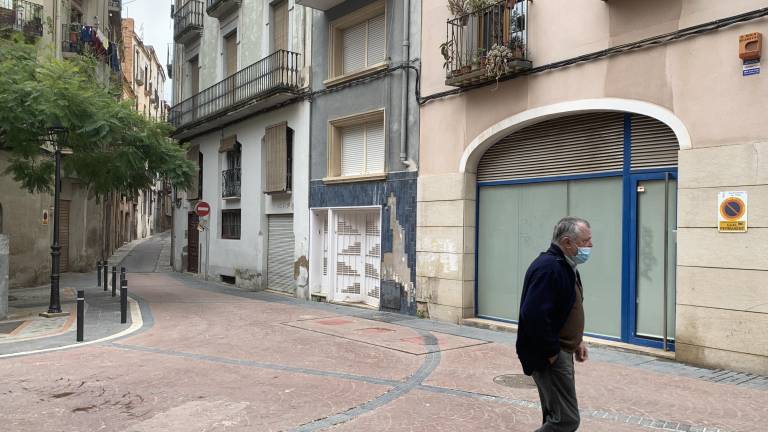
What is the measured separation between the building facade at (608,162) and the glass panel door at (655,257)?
0.07 ft

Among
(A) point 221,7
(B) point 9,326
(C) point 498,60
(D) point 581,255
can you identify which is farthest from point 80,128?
(D) point 581,255

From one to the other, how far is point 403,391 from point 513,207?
504 cm

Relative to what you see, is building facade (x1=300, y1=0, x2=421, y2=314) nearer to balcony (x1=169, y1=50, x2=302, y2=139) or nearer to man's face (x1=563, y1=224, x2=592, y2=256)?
balcony (x1=169, y1=50, x2=302, y2=139)

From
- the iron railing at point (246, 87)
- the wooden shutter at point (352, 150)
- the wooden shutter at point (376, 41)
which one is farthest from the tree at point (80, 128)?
the wooden shutter at point (376, 41)

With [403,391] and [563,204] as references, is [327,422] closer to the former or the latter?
[403,391]

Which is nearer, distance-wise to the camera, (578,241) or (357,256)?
(578,241)

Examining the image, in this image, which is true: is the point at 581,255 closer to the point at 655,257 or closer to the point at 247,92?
the point at 655,257

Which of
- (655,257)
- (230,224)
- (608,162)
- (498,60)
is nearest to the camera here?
(655,257)

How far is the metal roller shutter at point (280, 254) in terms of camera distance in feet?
54.1

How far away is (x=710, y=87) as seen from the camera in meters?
7.58

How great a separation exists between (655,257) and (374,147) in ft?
22.7

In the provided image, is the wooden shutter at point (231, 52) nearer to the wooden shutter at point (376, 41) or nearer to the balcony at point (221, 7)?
the balcony at point (221, 7)

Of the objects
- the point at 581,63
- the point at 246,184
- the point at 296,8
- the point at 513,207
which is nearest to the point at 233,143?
the point at 246,184

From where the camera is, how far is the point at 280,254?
17.1m
